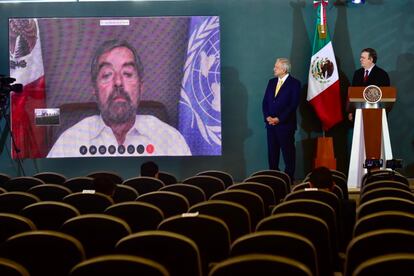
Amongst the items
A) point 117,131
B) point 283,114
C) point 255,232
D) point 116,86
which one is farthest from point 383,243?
point 116,86

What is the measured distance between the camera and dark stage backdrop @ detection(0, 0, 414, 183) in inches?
436

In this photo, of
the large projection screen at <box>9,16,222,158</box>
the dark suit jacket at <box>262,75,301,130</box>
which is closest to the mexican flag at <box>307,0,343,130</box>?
the dark suit jacket at <box>262,75,301,130</box>

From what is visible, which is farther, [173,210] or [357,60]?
[357,60]

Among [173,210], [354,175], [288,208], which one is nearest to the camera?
[288,208]

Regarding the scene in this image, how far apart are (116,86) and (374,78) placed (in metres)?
3.83

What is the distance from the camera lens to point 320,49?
10.8 meters

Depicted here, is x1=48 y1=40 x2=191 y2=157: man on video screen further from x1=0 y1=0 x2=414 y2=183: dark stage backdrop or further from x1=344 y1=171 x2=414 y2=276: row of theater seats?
x1=344 y1=171 x2=414 y2=276: row of theater seats

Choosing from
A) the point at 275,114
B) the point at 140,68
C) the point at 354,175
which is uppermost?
the point at 140,68

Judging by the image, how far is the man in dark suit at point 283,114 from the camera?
33.6 ft

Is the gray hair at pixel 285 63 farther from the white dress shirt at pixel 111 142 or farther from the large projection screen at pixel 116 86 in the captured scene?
the white dress shirt at pixel 111 142

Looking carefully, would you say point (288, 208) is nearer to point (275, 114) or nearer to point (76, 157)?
point (275, 114)

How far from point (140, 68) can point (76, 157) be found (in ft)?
5.67

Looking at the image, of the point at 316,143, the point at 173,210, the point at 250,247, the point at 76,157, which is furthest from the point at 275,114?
the point at 250,247

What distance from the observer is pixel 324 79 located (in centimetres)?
1076
